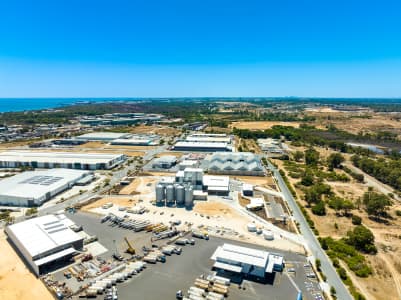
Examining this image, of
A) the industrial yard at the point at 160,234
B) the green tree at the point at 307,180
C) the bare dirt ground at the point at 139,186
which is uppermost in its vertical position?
the green tree at the point at 307,180

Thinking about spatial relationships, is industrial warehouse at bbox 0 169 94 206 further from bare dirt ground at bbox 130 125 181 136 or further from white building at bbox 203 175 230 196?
bare dirt ground at bbox 130 125 181 136

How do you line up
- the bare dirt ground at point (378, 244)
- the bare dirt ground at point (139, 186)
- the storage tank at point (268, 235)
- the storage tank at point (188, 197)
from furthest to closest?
the bare dirt ground at point (139, 186), the storage tank at point (188, 197), the storage tank at point (268, 235), the bare dirt ground at point (378, 244)

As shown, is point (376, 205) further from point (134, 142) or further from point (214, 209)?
point (134, 142)

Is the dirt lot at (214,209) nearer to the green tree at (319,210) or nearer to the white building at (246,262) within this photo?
the green tree at (319,210)

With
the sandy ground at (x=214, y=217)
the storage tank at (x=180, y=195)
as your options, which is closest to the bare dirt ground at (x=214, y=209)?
the sandy ground at (x=214, y=217)

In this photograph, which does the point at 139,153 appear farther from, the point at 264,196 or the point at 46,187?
the point at 264,196

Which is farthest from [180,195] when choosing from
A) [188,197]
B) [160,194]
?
[160,194]

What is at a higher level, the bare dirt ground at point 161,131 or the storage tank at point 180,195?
the storage tank at point 180,195

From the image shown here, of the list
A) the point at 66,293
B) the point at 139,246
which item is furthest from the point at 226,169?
the point at 66,293
